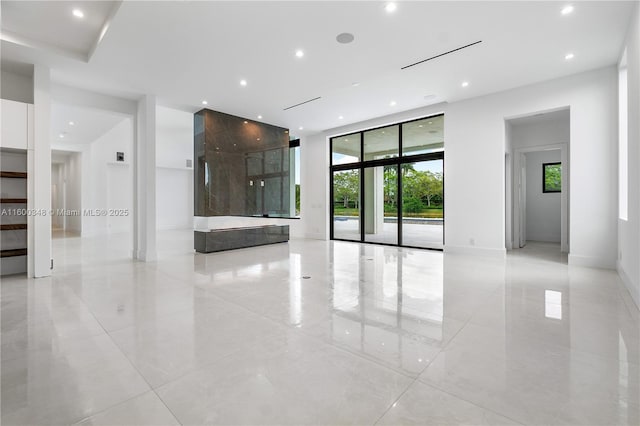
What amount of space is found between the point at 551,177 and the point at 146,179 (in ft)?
37.3

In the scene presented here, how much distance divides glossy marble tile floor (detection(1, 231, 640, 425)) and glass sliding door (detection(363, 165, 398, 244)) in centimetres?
423

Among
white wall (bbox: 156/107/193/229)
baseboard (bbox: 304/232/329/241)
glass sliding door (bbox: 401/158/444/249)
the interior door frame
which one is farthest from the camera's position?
white wall (bbox: 156/107/193/229)

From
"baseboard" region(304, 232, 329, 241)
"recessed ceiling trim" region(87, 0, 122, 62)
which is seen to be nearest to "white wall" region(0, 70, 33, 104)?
"recessed ceiling trim" region(87, 0, 122, 62)

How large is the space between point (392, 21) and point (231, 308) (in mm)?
4236

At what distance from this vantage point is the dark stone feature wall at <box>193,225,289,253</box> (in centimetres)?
750

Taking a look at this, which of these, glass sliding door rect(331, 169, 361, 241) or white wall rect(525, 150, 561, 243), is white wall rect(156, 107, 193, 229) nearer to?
glass sliding door rect(331, 169, 361, 241)

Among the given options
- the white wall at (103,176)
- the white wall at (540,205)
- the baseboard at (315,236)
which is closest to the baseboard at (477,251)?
the white wall at (540,205)

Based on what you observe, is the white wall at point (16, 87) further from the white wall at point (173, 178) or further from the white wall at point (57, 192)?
the white wall at point (57, 192)

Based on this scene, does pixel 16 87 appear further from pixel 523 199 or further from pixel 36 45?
pixel 523 199

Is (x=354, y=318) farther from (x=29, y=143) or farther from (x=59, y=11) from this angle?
(x=29, y=143)

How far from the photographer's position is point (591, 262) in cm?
562

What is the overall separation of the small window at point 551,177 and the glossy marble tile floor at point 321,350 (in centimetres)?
548

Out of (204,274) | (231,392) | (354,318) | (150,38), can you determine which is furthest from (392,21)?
(204,274)

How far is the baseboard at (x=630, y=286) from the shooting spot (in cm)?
354
